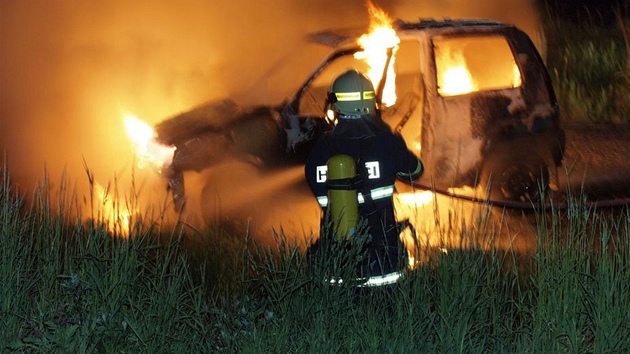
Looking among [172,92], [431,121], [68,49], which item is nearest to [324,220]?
[431,121]

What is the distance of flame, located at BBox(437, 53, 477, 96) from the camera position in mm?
10570

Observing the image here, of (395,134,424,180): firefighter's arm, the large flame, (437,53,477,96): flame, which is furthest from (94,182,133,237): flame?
(437,53,477,96): flame

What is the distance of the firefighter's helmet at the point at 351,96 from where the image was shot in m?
7.51

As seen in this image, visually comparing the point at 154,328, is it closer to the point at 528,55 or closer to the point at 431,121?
the point at 431,121

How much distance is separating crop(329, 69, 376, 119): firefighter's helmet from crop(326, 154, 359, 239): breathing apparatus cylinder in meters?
0.38

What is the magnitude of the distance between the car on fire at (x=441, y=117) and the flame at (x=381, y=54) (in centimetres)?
2

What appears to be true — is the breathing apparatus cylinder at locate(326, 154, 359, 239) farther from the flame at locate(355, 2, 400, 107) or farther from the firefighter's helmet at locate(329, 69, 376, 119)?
the flame at locate(355, 2, 400, 107)

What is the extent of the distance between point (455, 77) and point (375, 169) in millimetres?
3384

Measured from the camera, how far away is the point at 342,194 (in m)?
7.25

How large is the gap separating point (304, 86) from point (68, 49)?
12.3 ft

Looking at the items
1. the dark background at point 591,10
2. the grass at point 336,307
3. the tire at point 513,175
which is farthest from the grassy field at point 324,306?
the dark background at point 591,10

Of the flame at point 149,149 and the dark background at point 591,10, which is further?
the dark background at point 591,10

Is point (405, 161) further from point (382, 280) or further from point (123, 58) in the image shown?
point (123, 58)

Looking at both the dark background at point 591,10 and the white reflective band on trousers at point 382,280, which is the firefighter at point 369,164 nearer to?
the white reflective band on trousers at point 382,280
